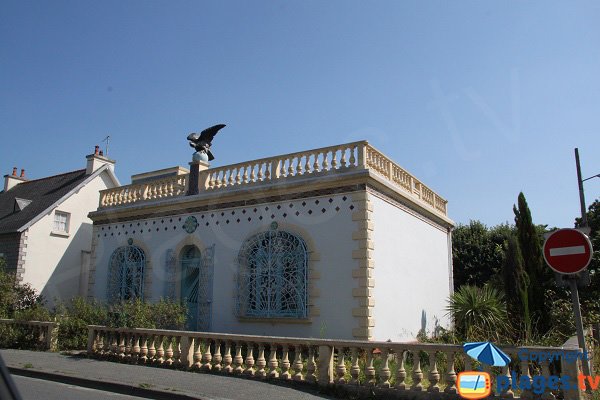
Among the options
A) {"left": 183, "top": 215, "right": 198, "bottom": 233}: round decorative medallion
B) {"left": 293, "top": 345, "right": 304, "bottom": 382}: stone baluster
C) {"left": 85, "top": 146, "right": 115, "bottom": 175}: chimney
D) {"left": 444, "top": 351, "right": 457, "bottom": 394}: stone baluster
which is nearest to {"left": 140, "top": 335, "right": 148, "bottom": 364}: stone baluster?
{"left": 293, "top": 345, "right": 304, "bottom": 382}: stone baluster

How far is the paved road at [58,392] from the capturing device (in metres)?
7.43

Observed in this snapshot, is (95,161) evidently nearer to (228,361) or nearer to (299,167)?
(299,167)

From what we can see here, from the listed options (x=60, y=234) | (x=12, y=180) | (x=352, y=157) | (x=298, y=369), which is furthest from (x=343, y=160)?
(x=12, y=180)

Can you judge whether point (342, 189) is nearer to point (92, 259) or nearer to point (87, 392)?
point (87, 392)

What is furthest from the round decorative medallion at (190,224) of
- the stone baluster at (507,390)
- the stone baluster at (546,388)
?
the stone baluster at (546,388)

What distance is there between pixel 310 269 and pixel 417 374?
5429 millimetres

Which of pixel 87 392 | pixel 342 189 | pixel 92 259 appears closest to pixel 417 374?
pixel 87 392

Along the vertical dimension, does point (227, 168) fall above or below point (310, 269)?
above

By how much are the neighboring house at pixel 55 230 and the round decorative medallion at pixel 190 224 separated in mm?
6146

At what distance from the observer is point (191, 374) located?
9266mm

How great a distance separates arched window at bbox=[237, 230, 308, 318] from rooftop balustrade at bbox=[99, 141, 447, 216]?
1.65 metres

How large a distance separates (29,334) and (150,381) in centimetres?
640

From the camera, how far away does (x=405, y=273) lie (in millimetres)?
14094

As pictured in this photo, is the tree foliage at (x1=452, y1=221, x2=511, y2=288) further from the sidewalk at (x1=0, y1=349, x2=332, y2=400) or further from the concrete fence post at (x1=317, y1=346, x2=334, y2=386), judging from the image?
the sidewalk at (x1=0, y1=349, x2=332, y2=400)
